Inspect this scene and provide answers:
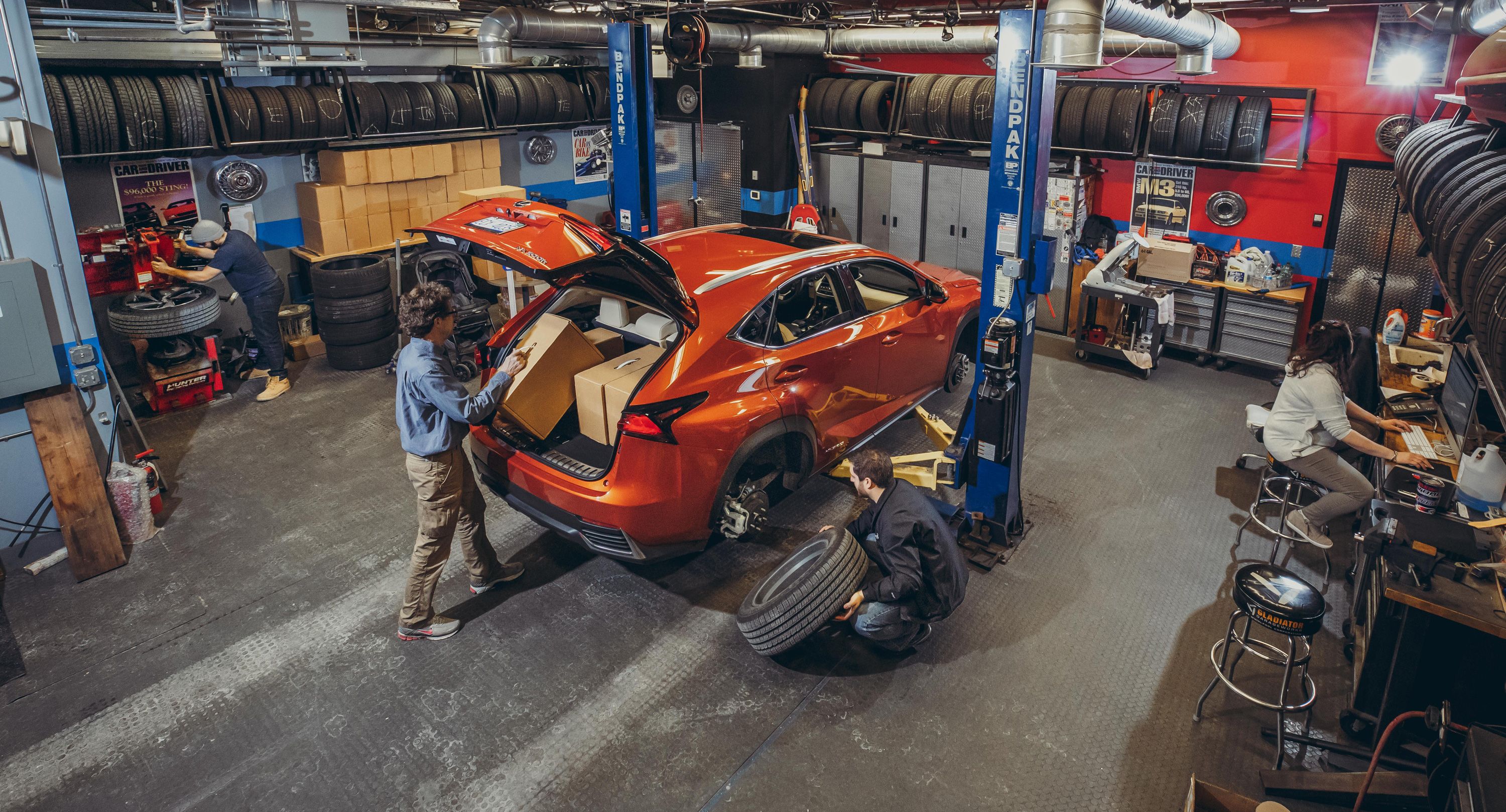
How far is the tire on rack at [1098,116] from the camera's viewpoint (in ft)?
27.1

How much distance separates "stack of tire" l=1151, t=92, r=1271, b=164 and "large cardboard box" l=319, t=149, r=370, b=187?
7539 mm

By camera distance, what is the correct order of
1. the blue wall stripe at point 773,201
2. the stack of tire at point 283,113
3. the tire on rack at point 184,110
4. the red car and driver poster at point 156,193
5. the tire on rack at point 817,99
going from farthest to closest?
the blue wall stripe at point 773,201 < the tire on rack at point 817,99 < the stack of tire at point 283,113 < the red car and driver poster at point 156,193 < the tire on rack at point 184,110

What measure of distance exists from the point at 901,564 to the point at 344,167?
713cm

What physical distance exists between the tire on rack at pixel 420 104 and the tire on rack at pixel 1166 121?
23.2 feet

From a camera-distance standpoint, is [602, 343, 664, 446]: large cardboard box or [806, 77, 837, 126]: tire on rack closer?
[602, 343, 664, 446]: large cardboard box

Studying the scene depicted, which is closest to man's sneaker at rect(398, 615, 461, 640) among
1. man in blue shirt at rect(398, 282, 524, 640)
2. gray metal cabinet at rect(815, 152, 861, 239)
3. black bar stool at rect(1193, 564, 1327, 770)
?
man in blue shirt at rect(398, 282, 524, 640)

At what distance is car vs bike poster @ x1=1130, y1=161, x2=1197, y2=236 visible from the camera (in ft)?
28.2

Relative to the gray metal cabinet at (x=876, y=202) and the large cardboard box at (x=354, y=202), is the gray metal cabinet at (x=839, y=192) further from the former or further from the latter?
the large cardboard box at (x=354, y=202)

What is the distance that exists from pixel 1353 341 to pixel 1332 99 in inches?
127

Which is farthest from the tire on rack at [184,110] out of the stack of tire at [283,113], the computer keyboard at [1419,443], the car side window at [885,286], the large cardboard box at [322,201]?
the computer keyboard at [1419,443]

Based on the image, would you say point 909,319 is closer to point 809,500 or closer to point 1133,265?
point 809,500

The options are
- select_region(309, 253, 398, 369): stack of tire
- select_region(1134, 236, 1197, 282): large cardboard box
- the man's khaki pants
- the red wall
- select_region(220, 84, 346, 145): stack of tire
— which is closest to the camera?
the man's khaki pants

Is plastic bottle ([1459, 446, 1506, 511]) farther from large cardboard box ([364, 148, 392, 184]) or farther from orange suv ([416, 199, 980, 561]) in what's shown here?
large cardboard box ([364, 148, 392, 184])

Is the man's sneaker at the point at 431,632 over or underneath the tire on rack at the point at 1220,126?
underneath
